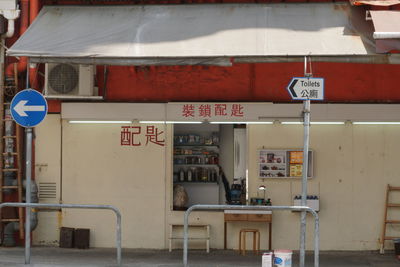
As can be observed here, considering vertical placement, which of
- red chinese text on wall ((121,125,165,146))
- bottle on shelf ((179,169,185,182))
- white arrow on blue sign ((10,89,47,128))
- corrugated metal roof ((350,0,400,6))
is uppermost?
corrugated metal roof ((350,0,400,6))

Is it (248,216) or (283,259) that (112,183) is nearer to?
(248,216)

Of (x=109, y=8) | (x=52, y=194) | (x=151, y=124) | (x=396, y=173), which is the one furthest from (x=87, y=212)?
(x=396, y=173)

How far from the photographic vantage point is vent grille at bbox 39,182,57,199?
1430 centimetres

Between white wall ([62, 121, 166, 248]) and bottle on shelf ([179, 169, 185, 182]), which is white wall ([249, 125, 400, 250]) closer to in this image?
bottle on shelf ([179, 169, 185, 182])

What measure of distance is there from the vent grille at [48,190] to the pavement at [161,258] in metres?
1.01

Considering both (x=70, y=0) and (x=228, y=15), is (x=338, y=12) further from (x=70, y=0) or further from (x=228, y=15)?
(x=70, y=0)

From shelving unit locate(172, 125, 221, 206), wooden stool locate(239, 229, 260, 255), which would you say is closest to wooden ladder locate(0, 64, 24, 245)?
shelving unit locate(172, 125, 221, 206)

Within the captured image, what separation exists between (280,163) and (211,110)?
1675 millimetres

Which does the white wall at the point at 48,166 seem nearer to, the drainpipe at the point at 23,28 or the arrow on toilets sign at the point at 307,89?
the drainpipe at the point at 23,28

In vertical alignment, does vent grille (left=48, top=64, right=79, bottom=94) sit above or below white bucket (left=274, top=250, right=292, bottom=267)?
above

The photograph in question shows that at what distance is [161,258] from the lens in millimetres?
13273

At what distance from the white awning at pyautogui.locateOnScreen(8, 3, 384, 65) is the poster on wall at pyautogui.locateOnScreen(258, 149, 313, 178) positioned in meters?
2.59

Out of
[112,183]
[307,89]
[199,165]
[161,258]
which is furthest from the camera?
[199,165]

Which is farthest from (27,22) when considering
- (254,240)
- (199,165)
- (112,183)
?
(254,240)
